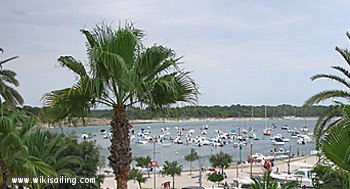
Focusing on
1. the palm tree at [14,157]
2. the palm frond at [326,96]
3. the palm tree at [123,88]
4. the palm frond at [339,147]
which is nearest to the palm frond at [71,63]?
the palm tree at [123,88]

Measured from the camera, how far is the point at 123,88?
6918mm

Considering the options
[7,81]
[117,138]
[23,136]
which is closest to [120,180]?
[117,138]

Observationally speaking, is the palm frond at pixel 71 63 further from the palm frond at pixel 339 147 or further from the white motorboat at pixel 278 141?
the white motorboat at pixel 278 141

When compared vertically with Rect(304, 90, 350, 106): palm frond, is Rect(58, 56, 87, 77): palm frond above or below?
above

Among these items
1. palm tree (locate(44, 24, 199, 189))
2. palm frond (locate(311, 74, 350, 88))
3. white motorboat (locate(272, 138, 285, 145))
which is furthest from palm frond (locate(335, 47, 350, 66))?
white motorboat (locate(272, 138, 285, 145))

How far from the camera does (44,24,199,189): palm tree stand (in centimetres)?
696

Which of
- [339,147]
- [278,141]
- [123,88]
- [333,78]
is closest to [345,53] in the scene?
[333,78]

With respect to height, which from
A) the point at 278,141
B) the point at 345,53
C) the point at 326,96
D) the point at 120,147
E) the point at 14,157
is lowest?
the point at 278,141

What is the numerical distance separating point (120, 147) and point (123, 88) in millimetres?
955

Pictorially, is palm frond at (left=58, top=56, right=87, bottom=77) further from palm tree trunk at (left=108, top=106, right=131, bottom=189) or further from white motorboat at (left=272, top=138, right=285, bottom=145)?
white motorboat at (left=272, top=138, right=285, bottom=145)

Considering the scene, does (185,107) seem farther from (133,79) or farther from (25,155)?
(25,155)

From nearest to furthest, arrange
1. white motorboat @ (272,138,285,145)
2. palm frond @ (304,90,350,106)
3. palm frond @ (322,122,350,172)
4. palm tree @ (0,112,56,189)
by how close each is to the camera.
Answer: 1. palm frond @ (322,122,350,172)
2. palm tree @ (0,112,56,189)
3. palm frond @ (304,90,350,106)
4. white motorboat @ (272,138,285,145)

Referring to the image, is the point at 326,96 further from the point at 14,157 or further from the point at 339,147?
the point at 339,147

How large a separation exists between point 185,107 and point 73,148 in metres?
15.3
